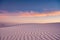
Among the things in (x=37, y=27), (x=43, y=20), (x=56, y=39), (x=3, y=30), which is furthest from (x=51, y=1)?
(x=3, y=30)

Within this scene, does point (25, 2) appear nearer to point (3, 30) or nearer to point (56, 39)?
point (3, 30)

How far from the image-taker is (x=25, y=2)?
225 cm

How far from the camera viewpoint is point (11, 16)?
7.37 feet

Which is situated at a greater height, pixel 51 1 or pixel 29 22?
pixel 51 1

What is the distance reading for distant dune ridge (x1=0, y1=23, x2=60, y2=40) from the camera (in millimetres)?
2166

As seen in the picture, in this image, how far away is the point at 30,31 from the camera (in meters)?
2.20

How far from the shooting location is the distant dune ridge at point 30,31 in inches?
85.3

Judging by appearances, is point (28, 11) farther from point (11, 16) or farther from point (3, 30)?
point (3, 30)

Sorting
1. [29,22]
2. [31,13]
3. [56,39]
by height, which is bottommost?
[56,39]

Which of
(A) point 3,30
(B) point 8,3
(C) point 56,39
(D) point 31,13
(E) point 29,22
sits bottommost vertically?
(C) point 56,39

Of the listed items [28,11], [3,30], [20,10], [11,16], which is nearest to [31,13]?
[28,11]

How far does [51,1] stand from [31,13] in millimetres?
469

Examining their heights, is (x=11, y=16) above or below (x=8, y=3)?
below

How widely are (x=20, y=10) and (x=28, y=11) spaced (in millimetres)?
160
